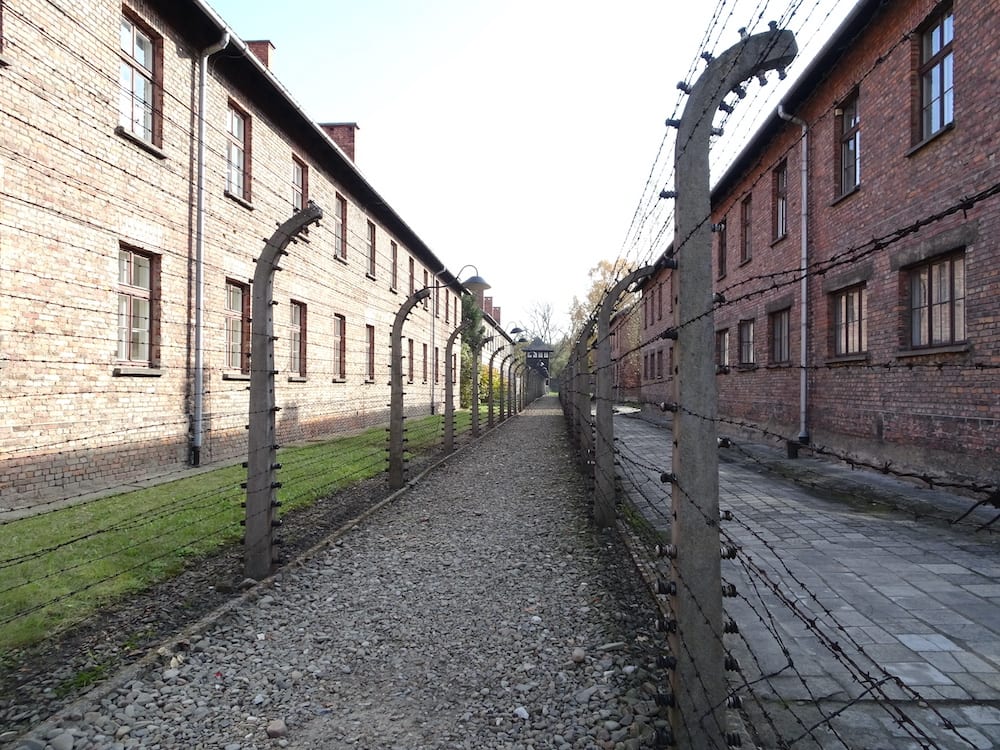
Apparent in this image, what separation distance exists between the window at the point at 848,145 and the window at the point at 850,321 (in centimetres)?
175

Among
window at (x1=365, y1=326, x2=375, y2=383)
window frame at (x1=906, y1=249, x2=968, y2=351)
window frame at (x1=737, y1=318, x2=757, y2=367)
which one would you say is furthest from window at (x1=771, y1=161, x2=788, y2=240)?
window at (x1=365, y1=326, x2=375, y2=383)

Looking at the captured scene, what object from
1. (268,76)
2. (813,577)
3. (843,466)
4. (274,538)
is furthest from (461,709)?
(268,76)

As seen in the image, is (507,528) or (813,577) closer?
(813,577)

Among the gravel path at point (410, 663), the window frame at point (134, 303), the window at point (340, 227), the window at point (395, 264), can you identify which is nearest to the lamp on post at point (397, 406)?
the gravel path at point (410, 663)

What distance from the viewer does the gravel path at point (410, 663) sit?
2.85 metres

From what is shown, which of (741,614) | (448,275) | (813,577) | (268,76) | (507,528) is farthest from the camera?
(448,275)

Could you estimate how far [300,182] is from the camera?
1530cm

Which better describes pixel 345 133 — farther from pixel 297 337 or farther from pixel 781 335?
pixel 781 335

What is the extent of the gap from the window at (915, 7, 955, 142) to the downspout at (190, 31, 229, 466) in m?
10.6

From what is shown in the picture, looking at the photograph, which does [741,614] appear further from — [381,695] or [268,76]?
[268,76]

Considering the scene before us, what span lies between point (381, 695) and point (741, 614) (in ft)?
7.34

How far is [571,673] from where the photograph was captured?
341 centimetres

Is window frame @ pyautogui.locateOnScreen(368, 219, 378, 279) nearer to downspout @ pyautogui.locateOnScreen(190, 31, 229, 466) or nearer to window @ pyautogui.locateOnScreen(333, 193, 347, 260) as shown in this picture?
window @ pyautogui.locateOnScreen(333, 193, 347, 260)

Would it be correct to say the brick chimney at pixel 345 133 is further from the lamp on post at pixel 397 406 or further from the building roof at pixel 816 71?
the lamp on post at pixel 397 406
